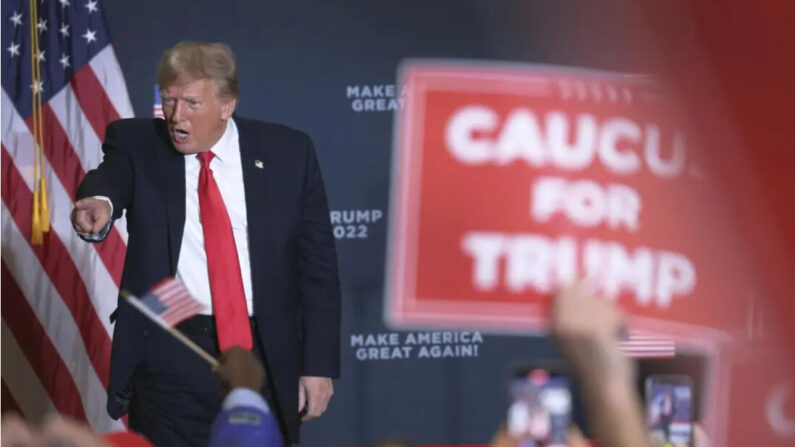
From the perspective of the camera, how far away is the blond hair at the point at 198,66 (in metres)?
3.28

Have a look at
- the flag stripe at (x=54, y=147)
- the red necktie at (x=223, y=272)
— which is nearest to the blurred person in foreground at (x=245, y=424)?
the red necktie at (x=223, y=272)

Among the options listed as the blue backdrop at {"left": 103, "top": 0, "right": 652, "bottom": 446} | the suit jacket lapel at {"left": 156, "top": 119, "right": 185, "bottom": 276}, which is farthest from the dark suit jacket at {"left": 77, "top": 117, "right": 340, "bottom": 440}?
the blue backdrop at {"left": 103, "top": 0, "right": 652, "bottom": 446}

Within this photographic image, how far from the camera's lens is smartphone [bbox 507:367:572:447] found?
5.04 m

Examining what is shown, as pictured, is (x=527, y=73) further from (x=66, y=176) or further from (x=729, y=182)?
(x=729, y=182)

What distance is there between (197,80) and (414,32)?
2040 millimetres

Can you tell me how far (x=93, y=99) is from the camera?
495cm

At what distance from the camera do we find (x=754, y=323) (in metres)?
1.30

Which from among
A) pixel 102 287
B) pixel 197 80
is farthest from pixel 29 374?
pixel 197 80

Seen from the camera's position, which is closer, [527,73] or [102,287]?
[102,287]

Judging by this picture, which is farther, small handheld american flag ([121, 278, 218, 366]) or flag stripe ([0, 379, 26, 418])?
flag stripe ([0, 379, 26, 418])

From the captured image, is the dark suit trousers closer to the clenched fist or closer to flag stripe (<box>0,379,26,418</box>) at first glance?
the clenched fist

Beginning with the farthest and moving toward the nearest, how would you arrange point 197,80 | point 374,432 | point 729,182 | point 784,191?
point 374,432 → point 197,80 → point 729,182 → point 784,191

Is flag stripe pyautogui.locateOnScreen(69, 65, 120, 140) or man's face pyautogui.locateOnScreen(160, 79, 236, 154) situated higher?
flag stripe pyautogui.locateOnScreen(69, 65, 120, 140)

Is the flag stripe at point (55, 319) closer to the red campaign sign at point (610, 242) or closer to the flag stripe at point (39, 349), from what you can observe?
the flag stripe at point (39, 349)
